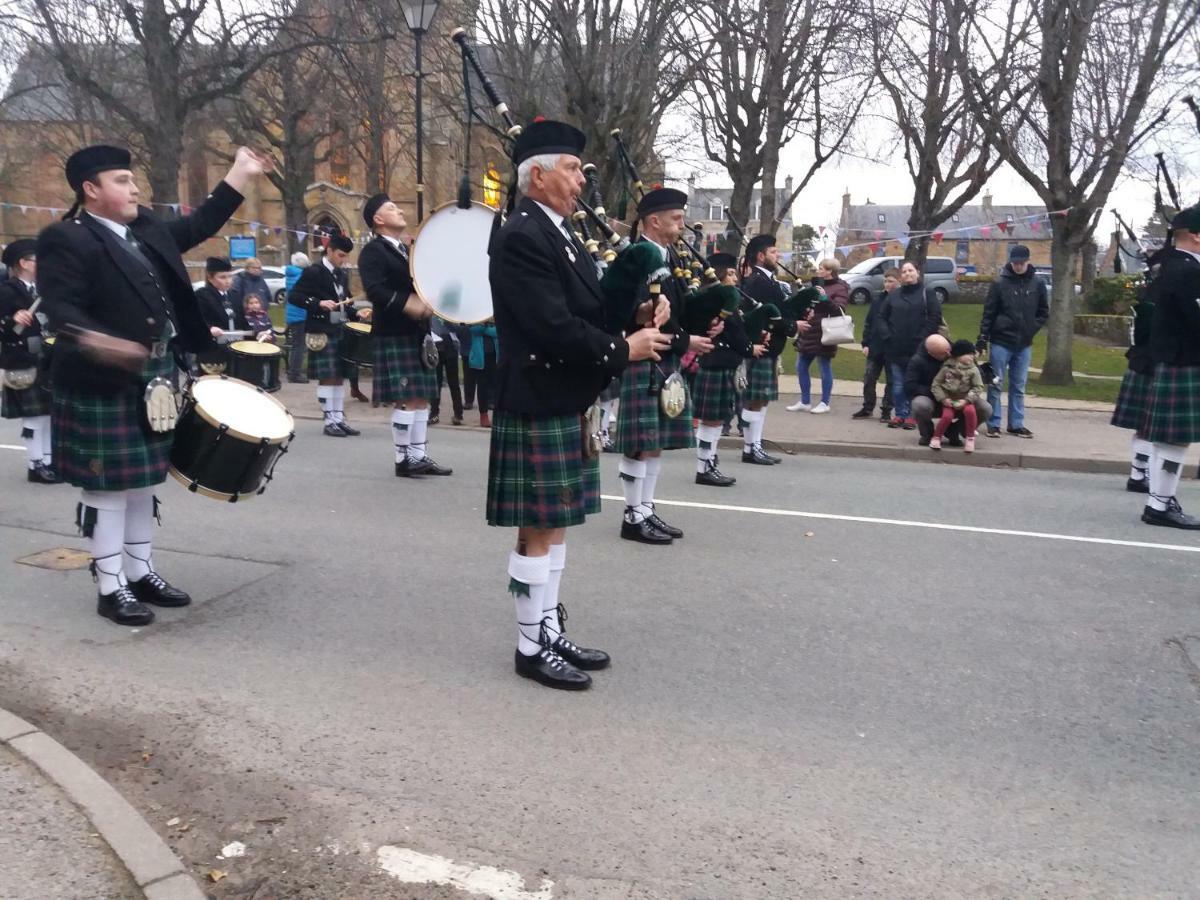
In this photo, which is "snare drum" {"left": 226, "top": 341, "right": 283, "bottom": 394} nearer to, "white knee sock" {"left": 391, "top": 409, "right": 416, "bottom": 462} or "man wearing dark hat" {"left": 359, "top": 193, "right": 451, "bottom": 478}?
"man wearing dark hat" {"left": 359, "top": 193, "right": 451, "bottom": 478}

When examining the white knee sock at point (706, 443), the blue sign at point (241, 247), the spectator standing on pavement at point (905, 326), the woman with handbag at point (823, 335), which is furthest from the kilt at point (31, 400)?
the blue sign at point (241, 247)

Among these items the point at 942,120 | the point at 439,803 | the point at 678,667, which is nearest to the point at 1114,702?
the point at 678,667

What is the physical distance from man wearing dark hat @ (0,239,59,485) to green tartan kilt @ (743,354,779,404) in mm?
5095

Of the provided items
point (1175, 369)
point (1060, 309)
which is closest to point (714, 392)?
point (1175, 369)

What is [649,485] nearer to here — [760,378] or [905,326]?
[760,378]

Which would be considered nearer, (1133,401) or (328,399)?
(1133,401)

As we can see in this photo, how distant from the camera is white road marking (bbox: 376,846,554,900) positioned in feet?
8.77

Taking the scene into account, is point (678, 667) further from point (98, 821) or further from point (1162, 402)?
point (1162, 402)

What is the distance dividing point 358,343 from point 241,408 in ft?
17.6

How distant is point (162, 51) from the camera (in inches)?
611

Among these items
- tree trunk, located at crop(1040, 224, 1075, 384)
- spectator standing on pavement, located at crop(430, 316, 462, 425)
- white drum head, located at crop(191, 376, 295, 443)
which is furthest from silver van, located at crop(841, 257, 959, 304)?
white drum head, located at crop(191, 376, 295, 443)

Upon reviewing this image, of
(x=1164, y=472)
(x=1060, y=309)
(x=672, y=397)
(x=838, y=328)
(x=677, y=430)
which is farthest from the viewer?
(x=1060, y=309)

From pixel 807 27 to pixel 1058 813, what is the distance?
1228 cm

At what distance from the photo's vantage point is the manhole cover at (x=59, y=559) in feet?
17.5
